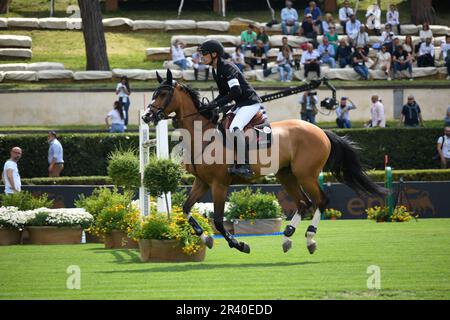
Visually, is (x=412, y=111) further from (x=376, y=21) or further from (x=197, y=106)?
(x=197, y=106)

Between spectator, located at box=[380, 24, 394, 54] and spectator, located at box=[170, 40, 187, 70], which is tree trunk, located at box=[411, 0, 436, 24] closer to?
spectator, located at box=[380, 24, 394, 54]

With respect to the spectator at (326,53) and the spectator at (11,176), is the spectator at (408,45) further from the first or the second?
the spectator at (11,176)

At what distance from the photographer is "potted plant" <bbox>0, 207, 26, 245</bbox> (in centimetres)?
1731

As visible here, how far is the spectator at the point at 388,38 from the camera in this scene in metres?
31.9

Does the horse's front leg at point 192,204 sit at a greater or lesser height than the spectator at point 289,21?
lesser

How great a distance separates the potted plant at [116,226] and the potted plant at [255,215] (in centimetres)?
309

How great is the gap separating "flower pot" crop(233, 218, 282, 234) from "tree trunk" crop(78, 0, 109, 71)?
15.3 m

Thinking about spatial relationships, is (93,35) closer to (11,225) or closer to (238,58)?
(238,58)

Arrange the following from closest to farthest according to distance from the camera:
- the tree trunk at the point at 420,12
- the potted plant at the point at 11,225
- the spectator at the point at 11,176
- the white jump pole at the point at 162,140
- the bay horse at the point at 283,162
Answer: the bay horse at the point at 283,162 < the white jump pole at the point at 162,140 < the potted plant at the point at 11,225 < the spectator at the point at 11,176 < the tree trunk at the point at 420,12

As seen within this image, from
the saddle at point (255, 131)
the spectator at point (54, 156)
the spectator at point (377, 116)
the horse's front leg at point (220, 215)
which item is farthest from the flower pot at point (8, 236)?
the spectator at point (377, 116)

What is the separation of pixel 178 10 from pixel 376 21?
34.8 ft

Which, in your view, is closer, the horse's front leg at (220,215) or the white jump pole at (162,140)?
the horse's front leg at (220,215)

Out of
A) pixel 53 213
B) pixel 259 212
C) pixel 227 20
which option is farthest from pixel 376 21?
pixel 53 213

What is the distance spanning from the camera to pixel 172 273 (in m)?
12.0
